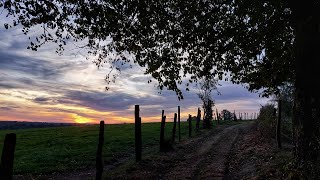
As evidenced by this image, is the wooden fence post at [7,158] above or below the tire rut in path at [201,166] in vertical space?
above

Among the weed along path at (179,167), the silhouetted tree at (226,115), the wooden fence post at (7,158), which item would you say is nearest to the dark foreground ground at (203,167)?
the weed along path at (179,167)

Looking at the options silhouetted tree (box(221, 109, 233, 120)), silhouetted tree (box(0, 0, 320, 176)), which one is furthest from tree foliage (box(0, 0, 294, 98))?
silhouetted tree (box(221, 109, 233, 120))

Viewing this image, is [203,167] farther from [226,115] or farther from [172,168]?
[226,115]

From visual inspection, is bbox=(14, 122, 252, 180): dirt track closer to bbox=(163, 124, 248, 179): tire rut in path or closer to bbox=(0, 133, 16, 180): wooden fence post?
bbox=(163, 124, 248, 179): tire rut in path

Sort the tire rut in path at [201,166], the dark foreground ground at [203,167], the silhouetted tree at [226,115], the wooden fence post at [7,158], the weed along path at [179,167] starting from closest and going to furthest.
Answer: the wooden fence post at [7,158]
the dark foreground ground at [203,167]
the tire rut in path at [201,166]
the weed along path at [179,167]
the silhouetted tree at [226,115]

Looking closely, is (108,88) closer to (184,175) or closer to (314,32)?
(184,175)

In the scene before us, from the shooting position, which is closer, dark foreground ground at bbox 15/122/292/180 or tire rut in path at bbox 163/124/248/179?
dark foreground ground at bbox 15/122/292/180

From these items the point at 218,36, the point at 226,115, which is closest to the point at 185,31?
the point at 218,36

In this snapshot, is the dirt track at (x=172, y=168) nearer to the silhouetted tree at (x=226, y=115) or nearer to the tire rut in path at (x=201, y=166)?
the tire rut in path at (x=201, y=166)

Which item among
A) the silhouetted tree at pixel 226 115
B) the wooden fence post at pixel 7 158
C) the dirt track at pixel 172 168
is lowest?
the dirt track at pixel 172 168

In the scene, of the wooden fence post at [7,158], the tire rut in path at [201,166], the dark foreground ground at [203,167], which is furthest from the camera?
the tire rut in path at [201,166]

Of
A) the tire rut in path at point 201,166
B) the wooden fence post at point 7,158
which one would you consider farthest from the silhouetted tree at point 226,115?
the wooden fence post at point 7,158

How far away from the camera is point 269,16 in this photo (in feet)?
61.7

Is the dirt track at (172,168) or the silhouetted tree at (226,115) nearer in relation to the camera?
the dirt track at (172,168)
